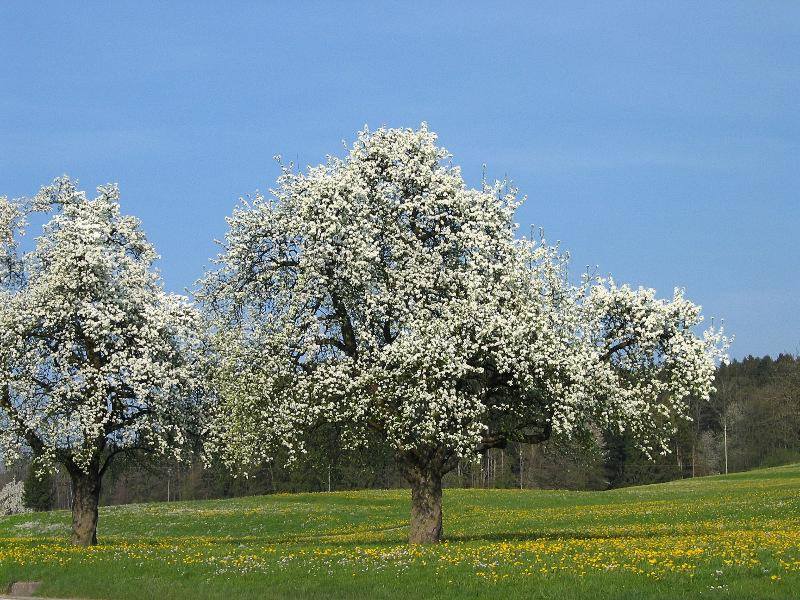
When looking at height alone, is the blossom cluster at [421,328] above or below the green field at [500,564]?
above

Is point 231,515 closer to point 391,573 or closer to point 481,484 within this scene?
point 391,573

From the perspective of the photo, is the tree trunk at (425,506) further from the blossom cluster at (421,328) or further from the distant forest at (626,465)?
the distant forest at (626,465)

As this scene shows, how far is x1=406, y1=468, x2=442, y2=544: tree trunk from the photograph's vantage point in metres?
34.3

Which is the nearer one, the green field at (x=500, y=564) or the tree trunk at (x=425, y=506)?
the green field at (x=500, y=564)

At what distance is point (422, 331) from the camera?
3212 cm

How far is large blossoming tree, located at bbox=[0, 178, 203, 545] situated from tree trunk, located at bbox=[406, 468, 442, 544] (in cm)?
1106

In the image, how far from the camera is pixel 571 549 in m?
28.9

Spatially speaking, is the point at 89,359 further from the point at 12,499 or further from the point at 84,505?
the point at 12,499

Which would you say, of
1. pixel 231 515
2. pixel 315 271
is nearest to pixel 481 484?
pixel 231 515

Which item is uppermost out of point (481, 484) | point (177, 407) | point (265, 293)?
point (265, 293)

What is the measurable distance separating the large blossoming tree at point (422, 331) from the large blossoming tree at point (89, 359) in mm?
5199

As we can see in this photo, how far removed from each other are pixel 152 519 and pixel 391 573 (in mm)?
41898

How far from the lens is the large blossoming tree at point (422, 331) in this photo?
31953 mm

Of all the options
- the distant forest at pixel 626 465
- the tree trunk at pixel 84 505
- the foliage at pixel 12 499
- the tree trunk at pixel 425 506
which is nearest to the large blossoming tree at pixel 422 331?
the tree trunk at pixel 425 506
